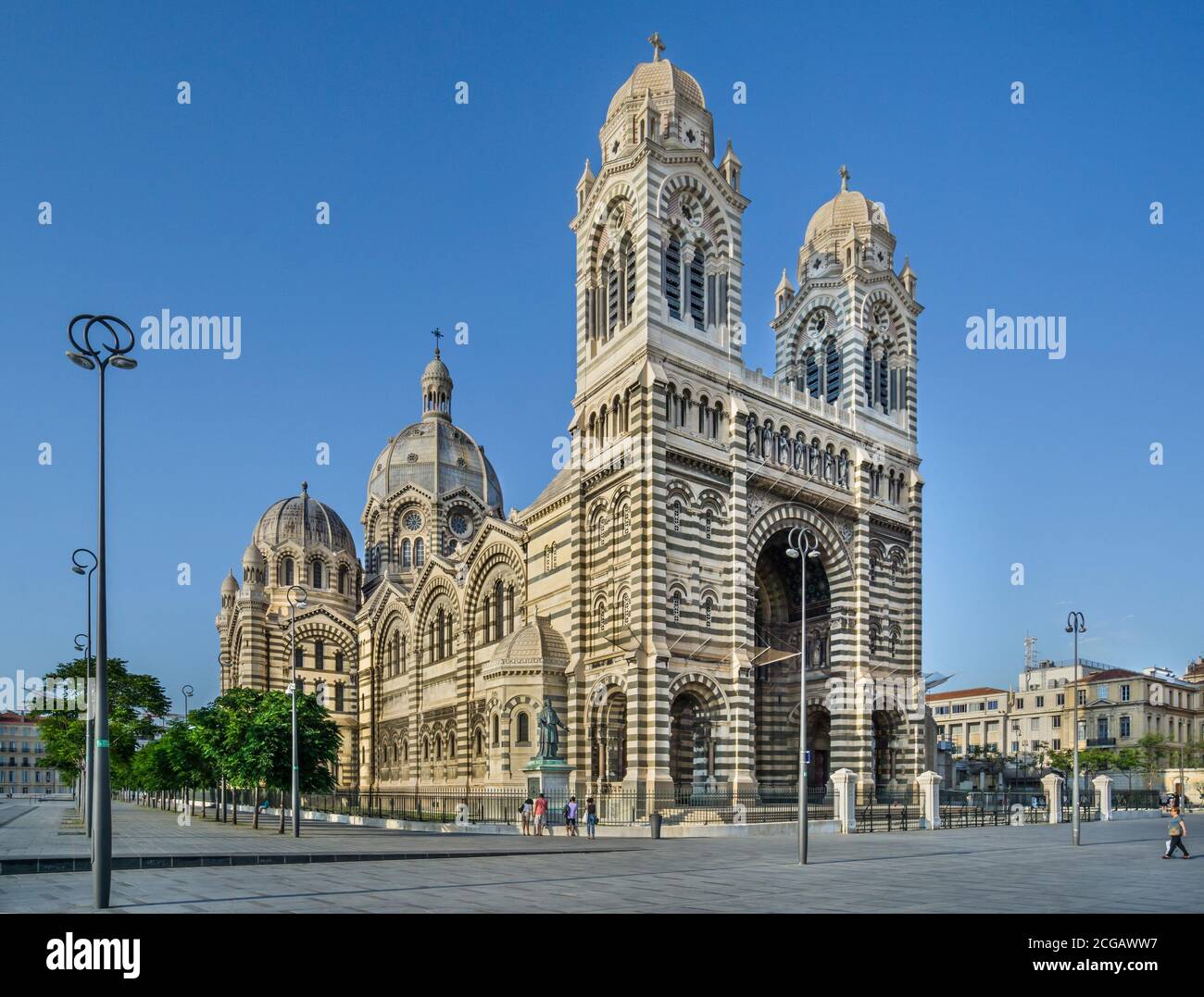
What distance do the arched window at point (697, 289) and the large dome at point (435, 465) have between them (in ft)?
112

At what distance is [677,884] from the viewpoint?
18469 mm

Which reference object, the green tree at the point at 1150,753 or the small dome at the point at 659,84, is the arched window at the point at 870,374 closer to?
the small dome at the point at 659,84

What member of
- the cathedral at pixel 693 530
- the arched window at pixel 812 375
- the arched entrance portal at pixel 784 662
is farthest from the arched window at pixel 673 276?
the arched window at pixel 812 375

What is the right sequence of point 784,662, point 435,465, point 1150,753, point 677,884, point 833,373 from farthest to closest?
point 1150,753 → point 435,465 → point 833,373 → point 784,662 → point 677,884

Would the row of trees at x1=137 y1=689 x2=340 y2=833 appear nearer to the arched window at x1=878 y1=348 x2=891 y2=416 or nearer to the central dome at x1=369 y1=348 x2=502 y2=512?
the arched window at x1=878 y1=348 x2=891 y2=416

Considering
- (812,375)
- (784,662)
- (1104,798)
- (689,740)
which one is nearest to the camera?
(689,740)

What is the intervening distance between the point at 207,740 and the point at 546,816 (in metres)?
14.8

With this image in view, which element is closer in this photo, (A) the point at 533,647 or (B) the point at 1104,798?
(A) the point at 533,647

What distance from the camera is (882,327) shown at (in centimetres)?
5416

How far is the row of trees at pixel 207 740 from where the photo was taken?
35.2 metres

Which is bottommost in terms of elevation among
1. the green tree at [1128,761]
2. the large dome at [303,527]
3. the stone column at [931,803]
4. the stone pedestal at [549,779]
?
the green tree at [1128,761]

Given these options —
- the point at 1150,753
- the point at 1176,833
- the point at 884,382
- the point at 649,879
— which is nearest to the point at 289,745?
the point at 649,879

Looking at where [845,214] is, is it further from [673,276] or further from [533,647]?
[533,647]
